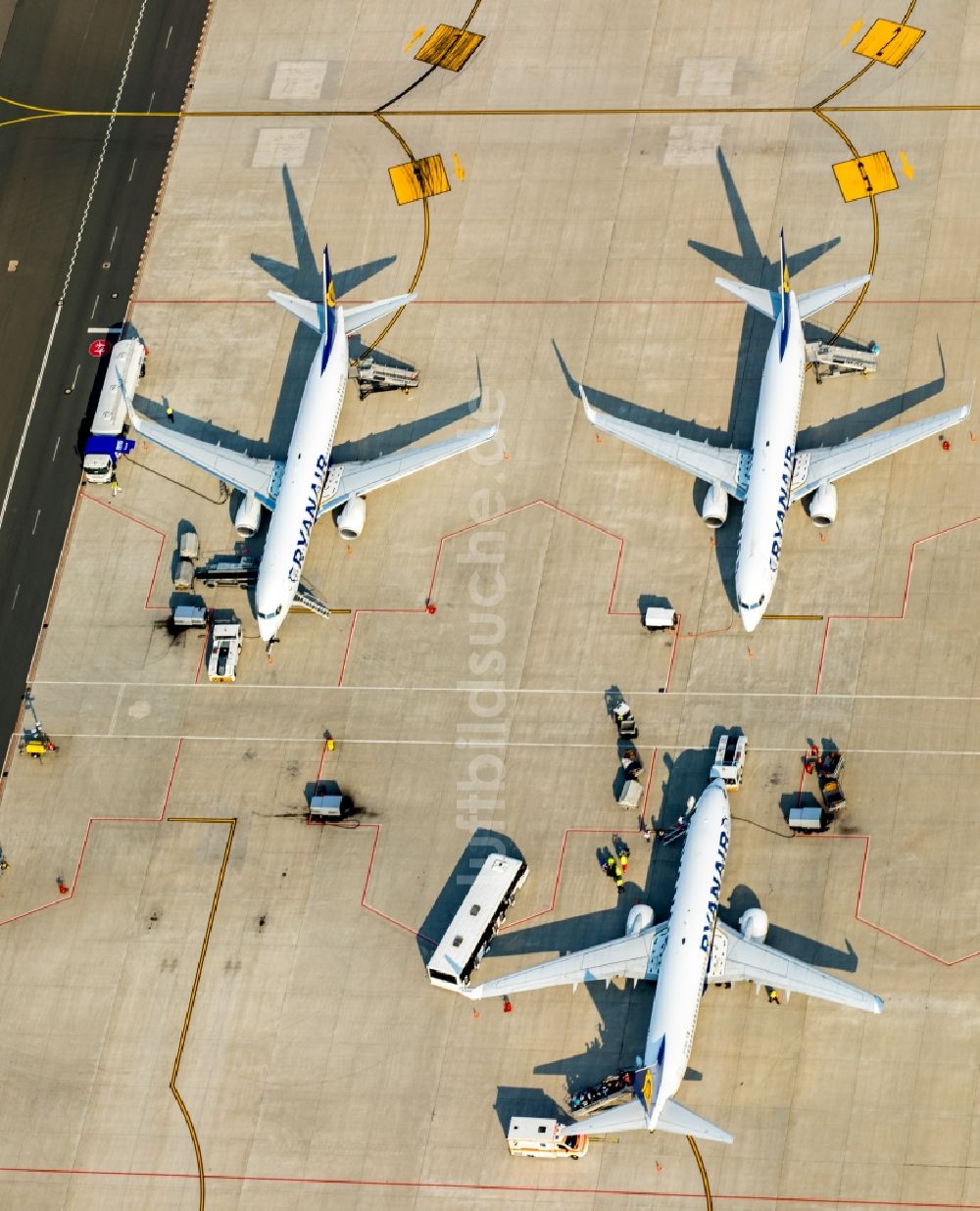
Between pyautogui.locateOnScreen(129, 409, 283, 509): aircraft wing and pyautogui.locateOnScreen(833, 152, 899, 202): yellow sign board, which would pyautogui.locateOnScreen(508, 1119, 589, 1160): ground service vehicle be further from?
pyautogui.locateOnScreen(833, 152, 899, 202): yellow sign board

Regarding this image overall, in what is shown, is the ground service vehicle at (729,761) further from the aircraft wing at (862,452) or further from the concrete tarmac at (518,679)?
the aircraft wing at (862,452)

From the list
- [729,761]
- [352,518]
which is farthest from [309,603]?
[729,761]

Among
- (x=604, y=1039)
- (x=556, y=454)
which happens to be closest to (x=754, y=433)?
(x=556, y=454)

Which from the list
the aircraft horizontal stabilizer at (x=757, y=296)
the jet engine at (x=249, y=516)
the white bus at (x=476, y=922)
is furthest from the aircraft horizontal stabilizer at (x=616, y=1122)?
the aircraft horizontal stabilizer at (x=757, y=296)

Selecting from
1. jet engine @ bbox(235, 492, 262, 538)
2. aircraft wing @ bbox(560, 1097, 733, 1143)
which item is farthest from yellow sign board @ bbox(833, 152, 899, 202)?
aircraft wing @ bbox(560, 1097, 733, 1143)

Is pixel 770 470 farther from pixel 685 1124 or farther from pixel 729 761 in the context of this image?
pixel 685 1124

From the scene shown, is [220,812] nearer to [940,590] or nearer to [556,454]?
[556,454]
